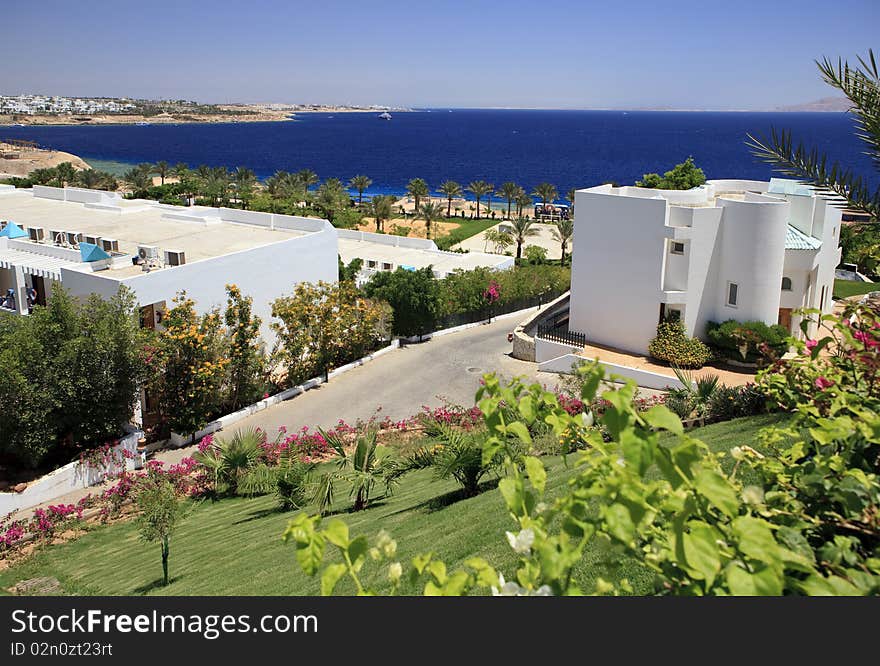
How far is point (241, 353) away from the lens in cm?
2150

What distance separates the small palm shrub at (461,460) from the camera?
37.1ft

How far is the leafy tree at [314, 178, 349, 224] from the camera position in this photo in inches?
2554

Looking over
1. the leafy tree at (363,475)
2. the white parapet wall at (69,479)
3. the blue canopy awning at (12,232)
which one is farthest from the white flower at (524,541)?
the blue canopy awning at (12,232)

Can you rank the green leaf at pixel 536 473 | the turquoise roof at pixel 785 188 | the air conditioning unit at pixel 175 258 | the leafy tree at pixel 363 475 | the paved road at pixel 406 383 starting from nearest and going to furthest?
the green leaf at pixel 536 473
the leafy tree at pixel 363 475
the paved road at pixel 406 383
the air conditioning unit at pixel 175 258
the turquoise roof at pixel 785 188

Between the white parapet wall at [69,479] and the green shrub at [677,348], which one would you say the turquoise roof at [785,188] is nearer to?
the green shrub at [677,348]

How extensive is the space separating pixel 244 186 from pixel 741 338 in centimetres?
6126

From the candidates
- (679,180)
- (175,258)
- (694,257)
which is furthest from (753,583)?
(679,180)

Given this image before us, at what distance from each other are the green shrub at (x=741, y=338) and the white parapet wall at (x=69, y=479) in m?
18.2

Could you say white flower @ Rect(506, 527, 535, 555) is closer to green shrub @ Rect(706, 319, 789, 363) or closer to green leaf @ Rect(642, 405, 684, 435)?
green leaf @ Rect(642, 405, 684, 435)

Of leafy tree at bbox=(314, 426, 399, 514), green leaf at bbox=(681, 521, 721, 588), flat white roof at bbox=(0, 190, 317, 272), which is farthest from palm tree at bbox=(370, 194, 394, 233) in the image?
green leaf at bbox=(681, 521, 721, 588)
